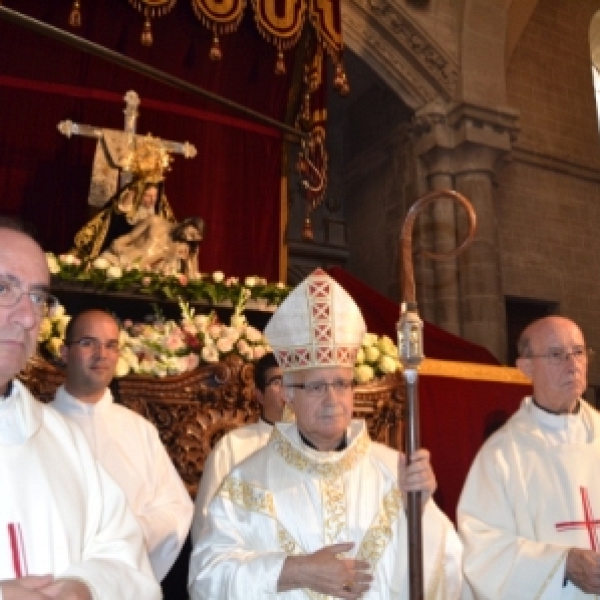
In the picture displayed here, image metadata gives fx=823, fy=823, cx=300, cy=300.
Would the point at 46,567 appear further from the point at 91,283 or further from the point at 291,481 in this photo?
the point at 91,283

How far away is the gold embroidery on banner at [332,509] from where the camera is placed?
112 inches

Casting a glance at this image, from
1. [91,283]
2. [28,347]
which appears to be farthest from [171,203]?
[28,347]

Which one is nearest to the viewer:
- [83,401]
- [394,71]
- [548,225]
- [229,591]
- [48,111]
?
[229,591]

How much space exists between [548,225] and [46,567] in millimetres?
10287

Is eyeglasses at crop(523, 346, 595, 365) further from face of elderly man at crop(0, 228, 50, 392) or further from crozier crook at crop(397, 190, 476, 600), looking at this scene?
face of elderly man at crop(0, 228, 50, 392)

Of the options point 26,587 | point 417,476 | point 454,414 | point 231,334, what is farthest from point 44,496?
point 454,414

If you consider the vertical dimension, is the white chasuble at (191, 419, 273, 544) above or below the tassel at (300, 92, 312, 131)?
below

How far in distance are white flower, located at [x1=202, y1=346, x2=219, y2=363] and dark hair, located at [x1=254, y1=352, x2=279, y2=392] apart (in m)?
0.28

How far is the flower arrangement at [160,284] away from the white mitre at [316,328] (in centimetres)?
172

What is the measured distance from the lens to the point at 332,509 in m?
2.85

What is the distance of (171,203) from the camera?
24.7ft

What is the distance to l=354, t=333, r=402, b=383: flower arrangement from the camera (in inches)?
189

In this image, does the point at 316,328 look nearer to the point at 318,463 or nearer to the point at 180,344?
the point at 318,463

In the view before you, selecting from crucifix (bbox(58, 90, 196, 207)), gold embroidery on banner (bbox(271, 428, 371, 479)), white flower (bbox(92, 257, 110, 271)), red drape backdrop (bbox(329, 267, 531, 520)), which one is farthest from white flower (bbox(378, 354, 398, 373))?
crucifix (bbox(58, 90, 196, 207))
